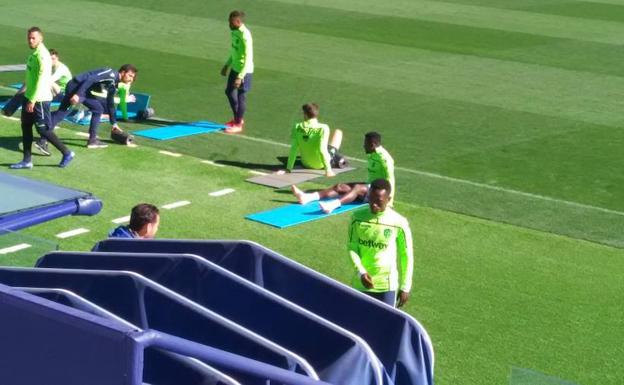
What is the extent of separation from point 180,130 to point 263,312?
13682 mm

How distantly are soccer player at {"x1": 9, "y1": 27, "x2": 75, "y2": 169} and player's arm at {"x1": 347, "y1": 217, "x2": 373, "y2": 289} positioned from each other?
26.5 ft

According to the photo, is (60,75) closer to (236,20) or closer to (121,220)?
(236,20)

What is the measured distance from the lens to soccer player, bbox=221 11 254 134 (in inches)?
782

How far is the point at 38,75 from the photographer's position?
55.2 ft

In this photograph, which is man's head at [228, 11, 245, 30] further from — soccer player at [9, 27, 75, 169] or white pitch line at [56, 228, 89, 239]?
white pitch line at [56, 228, 89, 239]

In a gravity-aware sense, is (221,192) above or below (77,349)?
below

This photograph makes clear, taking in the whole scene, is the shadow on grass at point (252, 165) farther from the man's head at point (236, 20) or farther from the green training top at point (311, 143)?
the man's head at point (236, 20)

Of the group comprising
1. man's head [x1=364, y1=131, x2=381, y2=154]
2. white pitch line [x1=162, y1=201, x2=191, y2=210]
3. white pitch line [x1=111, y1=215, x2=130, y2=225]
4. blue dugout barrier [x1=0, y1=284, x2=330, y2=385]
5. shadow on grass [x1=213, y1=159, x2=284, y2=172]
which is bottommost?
white pitch line [x1=111, y1=215, x2=130, y2=225]

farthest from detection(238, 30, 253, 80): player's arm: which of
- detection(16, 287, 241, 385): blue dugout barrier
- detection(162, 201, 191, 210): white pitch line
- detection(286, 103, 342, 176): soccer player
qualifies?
detection(16, 287, 241, 385): blue dugout barrier

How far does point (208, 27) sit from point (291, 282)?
24054 millimetres

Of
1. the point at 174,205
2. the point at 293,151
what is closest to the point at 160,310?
the point at 174,205

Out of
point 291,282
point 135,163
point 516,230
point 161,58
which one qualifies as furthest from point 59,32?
point 291,282

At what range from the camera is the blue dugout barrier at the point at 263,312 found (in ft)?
18.9

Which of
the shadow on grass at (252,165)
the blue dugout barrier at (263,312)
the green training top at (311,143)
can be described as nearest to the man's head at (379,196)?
the blue dugout barrier at (263,312)
